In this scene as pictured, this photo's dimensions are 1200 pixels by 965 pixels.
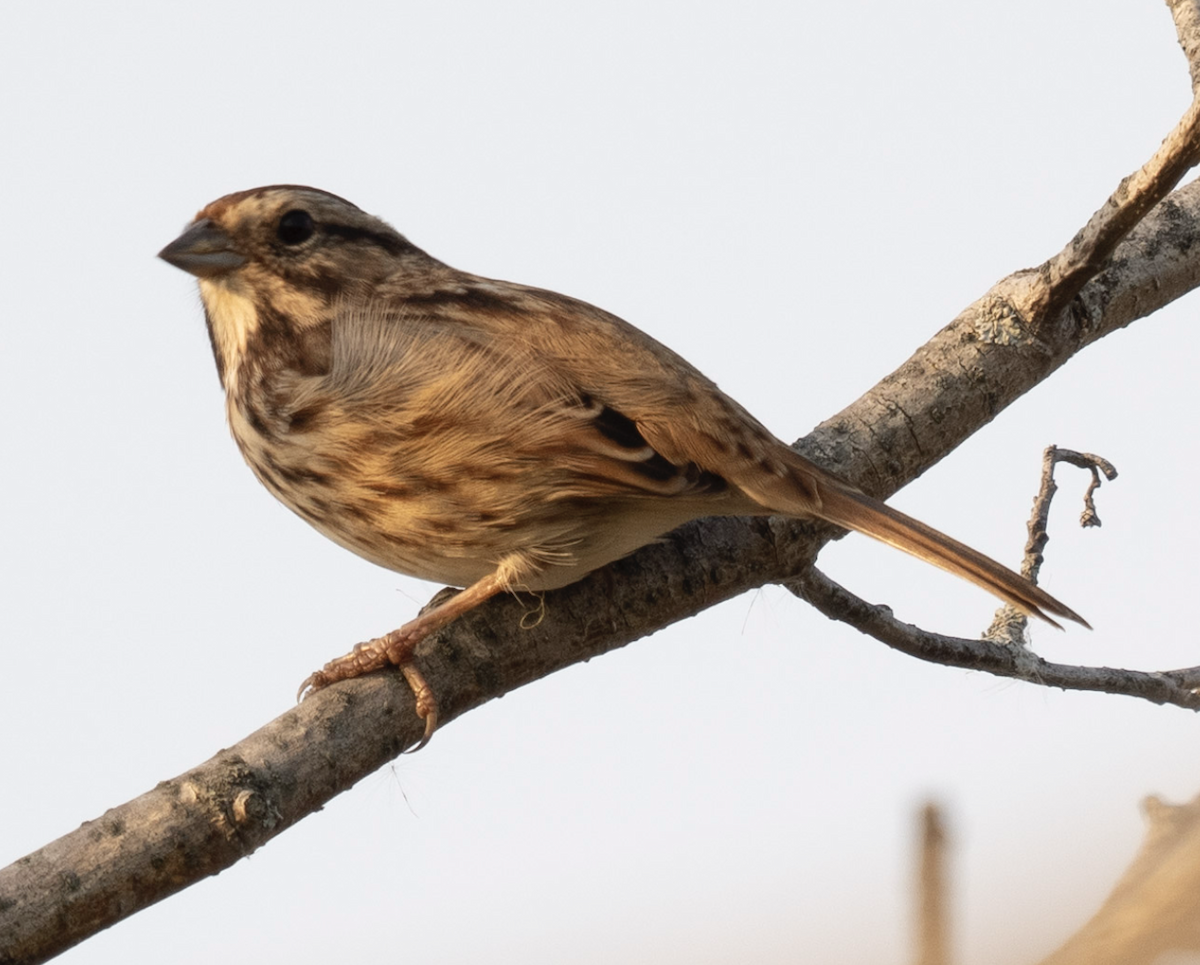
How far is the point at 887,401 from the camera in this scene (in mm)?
3215

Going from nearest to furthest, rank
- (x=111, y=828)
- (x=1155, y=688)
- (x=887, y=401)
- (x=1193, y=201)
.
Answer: (x=111, y=828), (x=1155, y=688), (x=887, y=401), (x=1193, y=201)

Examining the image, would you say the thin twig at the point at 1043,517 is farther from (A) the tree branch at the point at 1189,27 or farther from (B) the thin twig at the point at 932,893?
(B) the thin twig at the point at 932,893

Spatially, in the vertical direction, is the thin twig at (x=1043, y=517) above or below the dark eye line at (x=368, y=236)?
below

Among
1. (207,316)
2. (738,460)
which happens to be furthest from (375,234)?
(738,460)

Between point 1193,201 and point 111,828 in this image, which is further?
point 1193,201

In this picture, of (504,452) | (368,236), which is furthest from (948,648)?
(368,236)

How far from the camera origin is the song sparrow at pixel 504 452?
8.75ft

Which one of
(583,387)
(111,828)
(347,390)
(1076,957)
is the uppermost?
(347,390)

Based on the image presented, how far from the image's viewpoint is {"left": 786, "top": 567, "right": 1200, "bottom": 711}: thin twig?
305 centimetres

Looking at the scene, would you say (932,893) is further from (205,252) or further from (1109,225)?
(205,252)

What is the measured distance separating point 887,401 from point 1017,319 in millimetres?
370

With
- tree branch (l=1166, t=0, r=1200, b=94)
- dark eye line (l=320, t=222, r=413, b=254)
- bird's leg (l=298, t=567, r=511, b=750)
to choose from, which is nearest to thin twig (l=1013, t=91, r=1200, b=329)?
tree branch (l=1166, t=0, r=1200, b=94)

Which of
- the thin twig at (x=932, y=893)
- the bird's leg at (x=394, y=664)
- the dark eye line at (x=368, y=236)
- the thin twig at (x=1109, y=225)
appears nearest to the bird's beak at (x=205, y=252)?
the dark eye line at (x=368, y=236)

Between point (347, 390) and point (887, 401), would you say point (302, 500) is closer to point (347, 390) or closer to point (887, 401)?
point (347, 390)
